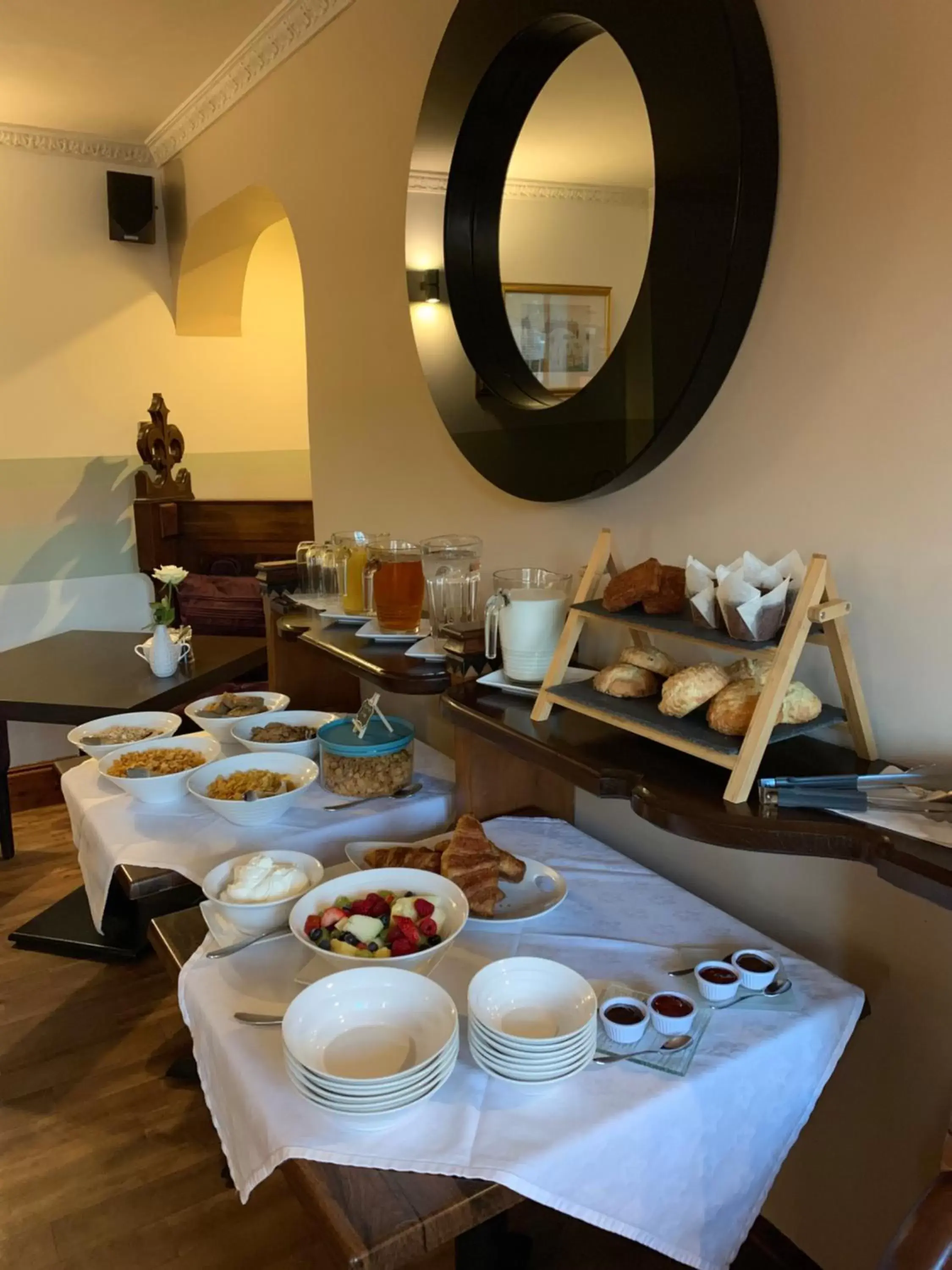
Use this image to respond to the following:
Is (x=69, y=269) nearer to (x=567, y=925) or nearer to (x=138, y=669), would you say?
(x=138, y=669)

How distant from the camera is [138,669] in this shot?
276 cm

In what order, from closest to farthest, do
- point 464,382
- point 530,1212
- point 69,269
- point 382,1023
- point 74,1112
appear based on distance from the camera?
point 382,1023 → point 530,1212 → point 464,382 → point 74,1112 → point 69,269

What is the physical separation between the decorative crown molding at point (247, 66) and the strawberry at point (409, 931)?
2013mm

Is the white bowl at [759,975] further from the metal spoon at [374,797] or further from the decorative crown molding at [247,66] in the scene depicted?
the decorative crown molding at [247,66]

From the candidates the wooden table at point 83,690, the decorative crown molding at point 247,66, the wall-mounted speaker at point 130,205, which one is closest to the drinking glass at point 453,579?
the wooden table at point 83,690

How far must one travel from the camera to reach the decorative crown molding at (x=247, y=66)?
222 cm

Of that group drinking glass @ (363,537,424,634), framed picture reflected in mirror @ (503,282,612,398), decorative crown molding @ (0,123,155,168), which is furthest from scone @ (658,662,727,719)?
decorative crown molding @ (0,123,155,168)

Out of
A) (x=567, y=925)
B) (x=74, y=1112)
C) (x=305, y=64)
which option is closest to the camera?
(x=567, y=925)

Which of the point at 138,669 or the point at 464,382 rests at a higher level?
the point at 464,382

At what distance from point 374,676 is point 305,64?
1690mm

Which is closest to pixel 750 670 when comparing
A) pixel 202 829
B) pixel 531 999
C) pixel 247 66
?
pixel 531 999

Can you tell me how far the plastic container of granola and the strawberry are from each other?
0.50 metres

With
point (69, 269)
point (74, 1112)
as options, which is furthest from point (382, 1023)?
point (69, 269)

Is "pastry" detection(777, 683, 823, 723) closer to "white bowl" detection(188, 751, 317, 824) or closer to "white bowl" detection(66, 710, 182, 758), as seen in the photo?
"white bowl" detection(188, 751, 317, 824)
